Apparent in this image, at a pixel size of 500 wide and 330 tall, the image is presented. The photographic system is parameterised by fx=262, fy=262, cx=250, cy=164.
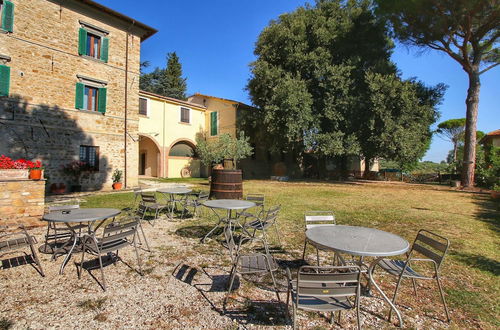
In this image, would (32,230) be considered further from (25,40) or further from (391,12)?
(391,12)

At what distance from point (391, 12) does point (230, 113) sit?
12.8 metres

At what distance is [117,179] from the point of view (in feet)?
42.4

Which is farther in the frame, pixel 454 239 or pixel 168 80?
pixel 168 80

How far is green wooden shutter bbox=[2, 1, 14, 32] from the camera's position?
9.94m

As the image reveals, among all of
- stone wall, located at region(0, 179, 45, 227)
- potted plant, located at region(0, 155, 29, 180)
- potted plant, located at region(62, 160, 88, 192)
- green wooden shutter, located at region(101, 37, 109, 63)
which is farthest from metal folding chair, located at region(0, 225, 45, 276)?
green wooden shutter, located at region(101, 37, 109, 63)

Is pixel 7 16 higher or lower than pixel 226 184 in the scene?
higher

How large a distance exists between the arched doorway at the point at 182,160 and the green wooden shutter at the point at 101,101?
307 inches

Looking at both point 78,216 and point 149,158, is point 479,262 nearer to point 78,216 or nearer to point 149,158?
point 78,216

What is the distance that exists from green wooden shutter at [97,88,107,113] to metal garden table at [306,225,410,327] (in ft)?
41.8

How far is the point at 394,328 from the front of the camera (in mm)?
2428

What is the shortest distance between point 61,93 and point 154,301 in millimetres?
12027

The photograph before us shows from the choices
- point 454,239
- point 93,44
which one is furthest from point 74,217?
point 93,44

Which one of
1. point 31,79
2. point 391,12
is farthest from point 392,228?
point 391,12

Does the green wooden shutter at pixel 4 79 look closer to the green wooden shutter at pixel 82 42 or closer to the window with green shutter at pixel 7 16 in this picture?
the window with green shutter at pixel 7 16
